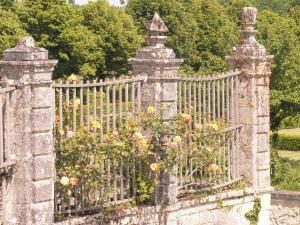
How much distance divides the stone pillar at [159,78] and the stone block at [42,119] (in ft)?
7.43

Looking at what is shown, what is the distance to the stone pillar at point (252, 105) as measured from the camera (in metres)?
14.8

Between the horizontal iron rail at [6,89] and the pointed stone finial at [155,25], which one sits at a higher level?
the pointed stone finial at [155,25]

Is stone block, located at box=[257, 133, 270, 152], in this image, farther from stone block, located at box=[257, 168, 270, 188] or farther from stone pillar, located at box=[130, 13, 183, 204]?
stone pillar, located at box=[130, 13, 183, 204]

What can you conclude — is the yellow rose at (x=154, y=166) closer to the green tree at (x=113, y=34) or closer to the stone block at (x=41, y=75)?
the stone block at (x=41, y=75)

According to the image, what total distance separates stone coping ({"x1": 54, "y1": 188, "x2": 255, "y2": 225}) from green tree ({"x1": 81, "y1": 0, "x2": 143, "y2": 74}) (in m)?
32.2

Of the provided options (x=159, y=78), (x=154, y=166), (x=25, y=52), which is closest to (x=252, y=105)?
(x=159, y=78)

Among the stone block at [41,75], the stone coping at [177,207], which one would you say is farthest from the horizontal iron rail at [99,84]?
the stone coping at [177,207]

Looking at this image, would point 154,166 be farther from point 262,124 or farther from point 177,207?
point 262,124

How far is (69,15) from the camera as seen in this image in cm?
4397

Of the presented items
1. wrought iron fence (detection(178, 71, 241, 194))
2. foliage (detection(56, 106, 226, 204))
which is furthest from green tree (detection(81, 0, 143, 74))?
foliage (detection(56, 106, 226, 204))

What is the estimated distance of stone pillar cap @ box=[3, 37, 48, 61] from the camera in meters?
10.4

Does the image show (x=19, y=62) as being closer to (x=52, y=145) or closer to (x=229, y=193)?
(x=52, y=145)

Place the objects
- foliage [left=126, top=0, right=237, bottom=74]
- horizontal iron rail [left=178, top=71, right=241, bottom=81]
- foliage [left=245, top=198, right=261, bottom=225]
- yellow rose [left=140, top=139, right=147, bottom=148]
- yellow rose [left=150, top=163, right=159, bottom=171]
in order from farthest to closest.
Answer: foliage [left=126, top=0, right=237, bottom=74] < foliage [left=245, top=198, right=261, bottom=225] < horizontal iron rail [left=178, top=71, right=241, bottom=81] < yellow rose [left=150, top=163, right=159, bottom=171] < yellow rose [left=140, top=139, right=147, bottom=148]

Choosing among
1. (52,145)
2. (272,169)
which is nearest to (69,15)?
(272,169)
